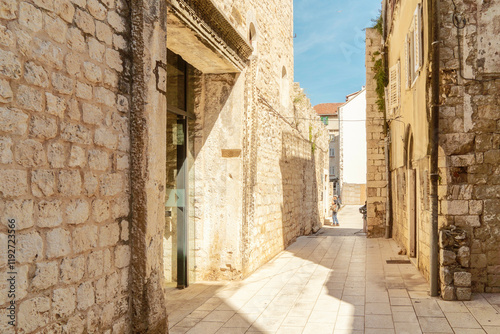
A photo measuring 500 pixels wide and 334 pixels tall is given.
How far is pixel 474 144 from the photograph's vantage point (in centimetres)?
645

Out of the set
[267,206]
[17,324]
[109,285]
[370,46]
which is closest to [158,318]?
[109,285]

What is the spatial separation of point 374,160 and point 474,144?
27.7ft

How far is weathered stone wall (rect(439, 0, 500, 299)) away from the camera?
642 cm

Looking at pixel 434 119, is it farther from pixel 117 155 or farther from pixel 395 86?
pixel 395 86

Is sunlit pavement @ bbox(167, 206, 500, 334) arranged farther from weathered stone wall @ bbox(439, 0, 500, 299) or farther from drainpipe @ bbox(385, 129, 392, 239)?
drainpipe @ bbox(385, 129, 392, 239)

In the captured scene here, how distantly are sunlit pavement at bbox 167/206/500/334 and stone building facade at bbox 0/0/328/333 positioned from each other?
776 millimetres

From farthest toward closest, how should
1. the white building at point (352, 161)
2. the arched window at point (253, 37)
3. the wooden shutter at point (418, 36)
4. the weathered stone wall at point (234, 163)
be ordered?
the white building at point (352, 161) < the arched window at point (253, 37) < the weathered stone wall at point (234, 163) < the wooden shutter at point (418, 36)

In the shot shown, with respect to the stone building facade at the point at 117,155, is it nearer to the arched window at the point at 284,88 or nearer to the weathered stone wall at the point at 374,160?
the arched window at the point at 284,88

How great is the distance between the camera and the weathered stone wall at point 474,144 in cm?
642

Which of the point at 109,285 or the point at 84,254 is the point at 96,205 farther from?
the point at 109,285

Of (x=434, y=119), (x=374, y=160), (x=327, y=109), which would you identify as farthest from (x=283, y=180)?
(x=327, y=109)

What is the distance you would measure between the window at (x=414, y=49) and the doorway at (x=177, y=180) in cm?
355

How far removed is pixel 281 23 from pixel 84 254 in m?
8.96

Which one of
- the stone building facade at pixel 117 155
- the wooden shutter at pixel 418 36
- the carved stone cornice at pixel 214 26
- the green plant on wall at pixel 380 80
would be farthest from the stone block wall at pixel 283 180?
the wooden shutter at pixel 418 36
